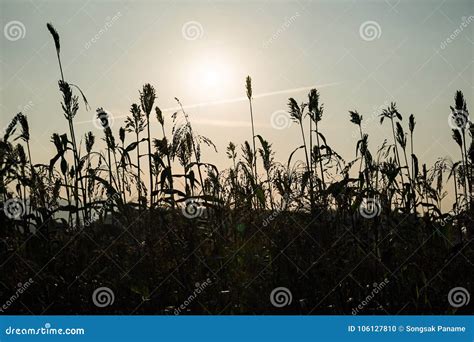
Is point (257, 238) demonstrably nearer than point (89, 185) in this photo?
Yes

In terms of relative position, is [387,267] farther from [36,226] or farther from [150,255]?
[36,226]

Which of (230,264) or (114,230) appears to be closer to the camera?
(230,264)

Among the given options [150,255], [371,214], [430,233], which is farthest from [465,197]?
[150,255]

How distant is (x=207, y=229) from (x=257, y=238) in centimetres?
38

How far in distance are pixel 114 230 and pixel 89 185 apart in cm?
54

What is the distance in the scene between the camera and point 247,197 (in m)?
4.34

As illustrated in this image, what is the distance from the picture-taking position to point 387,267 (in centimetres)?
374

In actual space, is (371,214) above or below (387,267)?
above

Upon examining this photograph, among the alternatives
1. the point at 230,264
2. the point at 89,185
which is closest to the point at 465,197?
the point at 230,264
